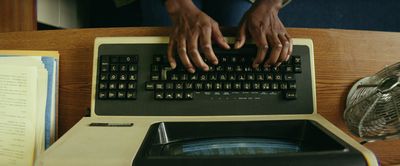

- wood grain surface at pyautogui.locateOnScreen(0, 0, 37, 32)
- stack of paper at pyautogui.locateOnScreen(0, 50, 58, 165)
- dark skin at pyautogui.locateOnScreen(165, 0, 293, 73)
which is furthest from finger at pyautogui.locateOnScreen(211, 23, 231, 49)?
wood grain surface at pyautogui.locateOnScreen(0, 0, 37, 32)

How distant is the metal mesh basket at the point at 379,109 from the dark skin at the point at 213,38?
146mm

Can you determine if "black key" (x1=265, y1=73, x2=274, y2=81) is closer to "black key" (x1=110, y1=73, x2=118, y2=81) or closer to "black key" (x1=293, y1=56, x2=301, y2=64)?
"black key" (x1=293, y1=56, x2=301, y2=64)

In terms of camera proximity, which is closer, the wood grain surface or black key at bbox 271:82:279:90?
black key at bbox 271:82:279:90

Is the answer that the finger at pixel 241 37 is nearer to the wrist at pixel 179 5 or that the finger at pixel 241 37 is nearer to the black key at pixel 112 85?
the wrist at pixel 179 5

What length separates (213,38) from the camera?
0.60 meters

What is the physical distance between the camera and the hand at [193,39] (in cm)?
57

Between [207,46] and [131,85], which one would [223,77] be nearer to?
[207,46]

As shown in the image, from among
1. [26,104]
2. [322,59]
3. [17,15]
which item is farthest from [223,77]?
[17,15]

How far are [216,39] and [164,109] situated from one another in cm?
16

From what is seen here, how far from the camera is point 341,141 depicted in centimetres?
46

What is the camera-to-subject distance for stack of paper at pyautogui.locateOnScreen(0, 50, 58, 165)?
568 millimetres

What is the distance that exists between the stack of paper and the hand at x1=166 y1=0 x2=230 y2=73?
0.80 feet

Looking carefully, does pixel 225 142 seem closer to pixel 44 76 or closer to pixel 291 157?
pixel 291 157

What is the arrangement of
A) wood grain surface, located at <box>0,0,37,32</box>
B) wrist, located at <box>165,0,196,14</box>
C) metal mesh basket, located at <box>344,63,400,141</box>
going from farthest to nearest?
wood grain surface, located at <box>0,0,37,32</box> → wrist, located at <box>165,0,196,14</box> → metal mesh basket, located at <box>344,63,400,141</box>
